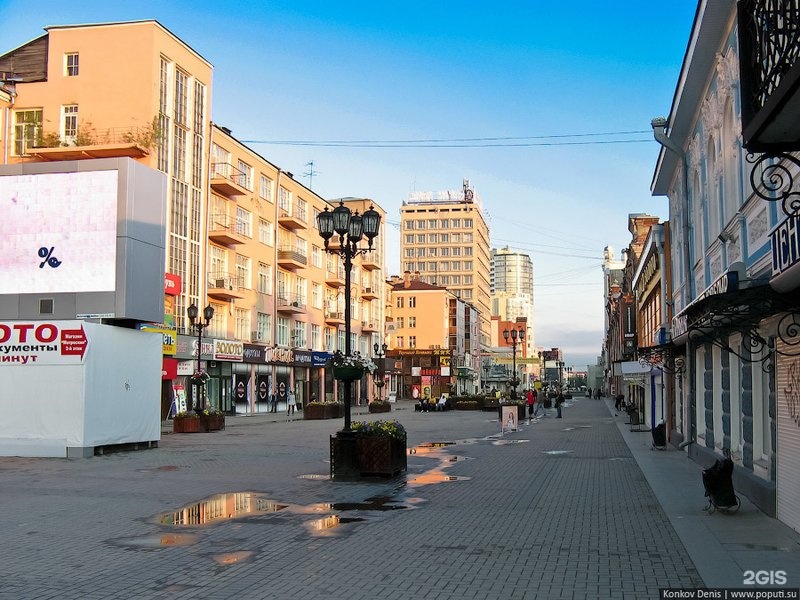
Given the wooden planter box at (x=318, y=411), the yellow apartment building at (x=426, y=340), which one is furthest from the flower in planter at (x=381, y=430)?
the yellow apartment building at (x=426, y=340)

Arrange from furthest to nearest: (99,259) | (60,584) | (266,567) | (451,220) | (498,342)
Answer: (498,342) < (451,220) < (99,259) < (266,567) < (60,584)

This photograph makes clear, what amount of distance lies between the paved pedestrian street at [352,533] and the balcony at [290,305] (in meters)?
38.5

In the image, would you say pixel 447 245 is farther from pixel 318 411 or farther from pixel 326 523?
pixel 326 523

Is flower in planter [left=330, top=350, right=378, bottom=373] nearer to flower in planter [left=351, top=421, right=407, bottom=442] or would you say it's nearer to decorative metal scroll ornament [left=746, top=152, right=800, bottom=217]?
flower in planter [left=351, top=421, right=407, bottom=442]

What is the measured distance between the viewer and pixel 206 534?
10.2 m

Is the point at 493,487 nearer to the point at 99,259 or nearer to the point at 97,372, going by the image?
the point at 97,372

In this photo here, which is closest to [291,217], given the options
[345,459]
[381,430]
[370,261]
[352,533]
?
[370,261]

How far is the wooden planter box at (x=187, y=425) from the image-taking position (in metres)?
31.8

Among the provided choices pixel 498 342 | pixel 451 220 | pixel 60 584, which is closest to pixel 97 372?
pixel 60 584

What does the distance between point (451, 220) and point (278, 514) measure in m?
139

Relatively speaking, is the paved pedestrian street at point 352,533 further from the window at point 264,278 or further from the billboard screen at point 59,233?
the window at point 264,278

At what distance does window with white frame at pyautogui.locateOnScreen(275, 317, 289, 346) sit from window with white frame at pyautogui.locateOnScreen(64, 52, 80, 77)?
22065 millimetres

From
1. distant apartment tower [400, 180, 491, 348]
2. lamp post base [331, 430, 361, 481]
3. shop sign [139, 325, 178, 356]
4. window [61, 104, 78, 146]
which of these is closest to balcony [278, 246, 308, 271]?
shop sign [139, 325, 178, 356]

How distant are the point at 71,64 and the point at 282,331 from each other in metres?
23.6
